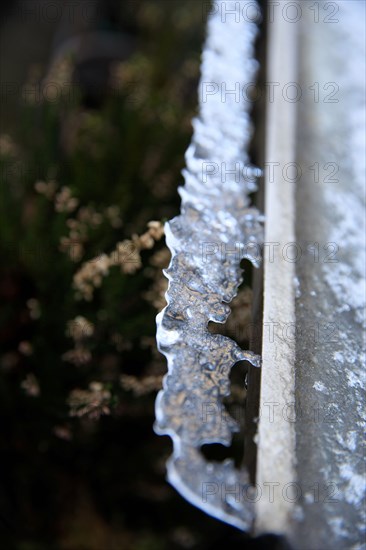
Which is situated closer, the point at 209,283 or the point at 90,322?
the point at 209,283

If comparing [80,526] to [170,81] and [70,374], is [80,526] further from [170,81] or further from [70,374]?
[170,81]

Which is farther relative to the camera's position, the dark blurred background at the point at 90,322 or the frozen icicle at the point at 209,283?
the dark blurred background at the point at 90,322

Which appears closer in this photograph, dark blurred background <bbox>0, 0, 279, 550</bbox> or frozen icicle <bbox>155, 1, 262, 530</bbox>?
frozen icicle <bbox>155, 1, 262, 530</bbox>

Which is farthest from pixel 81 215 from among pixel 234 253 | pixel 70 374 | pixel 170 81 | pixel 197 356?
pixel 170 81
